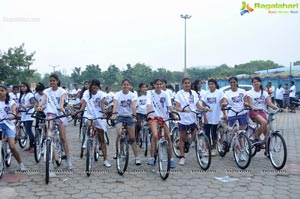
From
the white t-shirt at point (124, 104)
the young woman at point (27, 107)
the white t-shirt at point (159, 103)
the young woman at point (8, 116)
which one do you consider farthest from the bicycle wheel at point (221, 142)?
the young woman at point (27, 107)

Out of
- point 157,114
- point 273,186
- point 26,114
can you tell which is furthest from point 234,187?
point 26,114

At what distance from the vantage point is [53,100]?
19.1ft

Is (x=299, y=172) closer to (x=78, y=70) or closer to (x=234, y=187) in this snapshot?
(x=234, y=187)

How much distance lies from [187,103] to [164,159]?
145 centimetres

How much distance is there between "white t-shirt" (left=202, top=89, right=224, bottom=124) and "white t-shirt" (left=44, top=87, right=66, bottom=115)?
3.21 metres

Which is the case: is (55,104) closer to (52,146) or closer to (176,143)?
(52,146)

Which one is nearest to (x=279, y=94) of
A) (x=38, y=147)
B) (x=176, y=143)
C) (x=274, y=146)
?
(x=176, y=143)

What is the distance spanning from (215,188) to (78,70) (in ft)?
156

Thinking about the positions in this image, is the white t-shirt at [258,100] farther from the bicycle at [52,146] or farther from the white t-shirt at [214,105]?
the bicycle at [52,146]

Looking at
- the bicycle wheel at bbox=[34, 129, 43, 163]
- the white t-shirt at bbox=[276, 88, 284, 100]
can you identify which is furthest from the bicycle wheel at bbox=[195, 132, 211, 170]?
the white t-shirt at bbox=[276, 88, 284, 100]

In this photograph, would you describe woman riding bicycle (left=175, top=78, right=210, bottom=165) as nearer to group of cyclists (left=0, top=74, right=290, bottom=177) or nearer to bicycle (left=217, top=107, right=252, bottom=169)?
group of cyclists (left=0, top=74, right=290, bottom=177)

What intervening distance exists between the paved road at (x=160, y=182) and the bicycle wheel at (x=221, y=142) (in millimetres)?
361

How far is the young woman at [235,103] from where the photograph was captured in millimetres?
6383

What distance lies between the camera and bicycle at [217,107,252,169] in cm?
580
